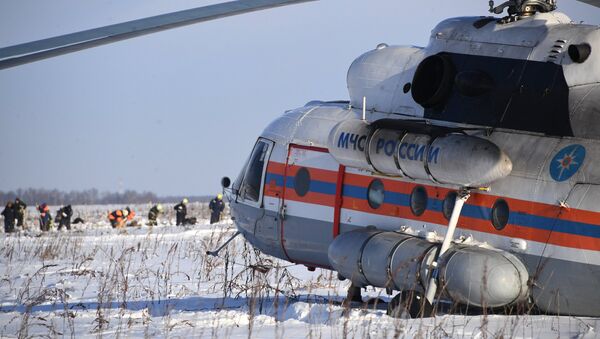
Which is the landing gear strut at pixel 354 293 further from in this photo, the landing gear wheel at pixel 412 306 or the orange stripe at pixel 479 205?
the landing gear wheel at pixel 412 306

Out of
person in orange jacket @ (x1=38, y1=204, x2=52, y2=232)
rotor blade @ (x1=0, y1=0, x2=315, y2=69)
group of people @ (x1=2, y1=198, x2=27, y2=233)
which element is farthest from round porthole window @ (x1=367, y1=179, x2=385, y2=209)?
person in orange jacket @ (x1=38, y1=204, x2=52, y2=232)

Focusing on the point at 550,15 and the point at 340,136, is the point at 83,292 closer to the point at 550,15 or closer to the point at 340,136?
the point at 340,136

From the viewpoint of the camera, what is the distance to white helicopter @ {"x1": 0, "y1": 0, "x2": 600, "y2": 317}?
9.49 m

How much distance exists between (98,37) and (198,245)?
1500 cm

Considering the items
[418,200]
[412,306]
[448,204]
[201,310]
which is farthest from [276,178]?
[412,306]

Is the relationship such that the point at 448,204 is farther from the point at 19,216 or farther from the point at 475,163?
the point at 19,216

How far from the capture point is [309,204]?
42.2ft

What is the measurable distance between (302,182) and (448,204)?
2798mm

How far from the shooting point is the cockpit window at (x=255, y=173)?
45.8 ft

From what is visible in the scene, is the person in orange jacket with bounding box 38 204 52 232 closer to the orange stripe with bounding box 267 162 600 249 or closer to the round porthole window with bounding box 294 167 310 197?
the round porthole window with bounding box 294 167 310 197

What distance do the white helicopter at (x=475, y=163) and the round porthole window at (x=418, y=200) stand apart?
1 cm

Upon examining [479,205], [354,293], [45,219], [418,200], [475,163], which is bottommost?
[45,219]

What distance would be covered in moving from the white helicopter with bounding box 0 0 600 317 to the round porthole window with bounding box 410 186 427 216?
14mm

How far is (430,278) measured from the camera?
9.98 metres
